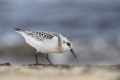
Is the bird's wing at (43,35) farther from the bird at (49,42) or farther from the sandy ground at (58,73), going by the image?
the sandy ground at (58,73)

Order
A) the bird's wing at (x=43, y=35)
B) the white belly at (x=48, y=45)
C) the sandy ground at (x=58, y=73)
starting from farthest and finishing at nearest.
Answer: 1. the bird's wing at (x=43, y=35)
2. the white belly at (x=48, y=45)
3. the sandy ground at (x=58, y=73)

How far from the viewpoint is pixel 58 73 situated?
8984 mm

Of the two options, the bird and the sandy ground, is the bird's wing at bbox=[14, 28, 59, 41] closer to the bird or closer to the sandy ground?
the bird

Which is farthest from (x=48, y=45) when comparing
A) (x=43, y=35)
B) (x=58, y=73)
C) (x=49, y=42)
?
(x=58, y=73)

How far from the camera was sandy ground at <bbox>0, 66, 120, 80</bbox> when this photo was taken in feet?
28.3

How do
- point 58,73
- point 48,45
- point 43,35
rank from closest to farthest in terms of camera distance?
point 58,73
point 48,45
point 43,35

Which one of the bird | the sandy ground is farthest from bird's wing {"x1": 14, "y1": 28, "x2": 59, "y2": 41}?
the sandy ground

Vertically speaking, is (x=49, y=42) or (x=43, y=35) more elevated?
(x=43, y=35)

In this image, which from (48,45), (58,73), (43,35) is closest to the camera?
(58,73)

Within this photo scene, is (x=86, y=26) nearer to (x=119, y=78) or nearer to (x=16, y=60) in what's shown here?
(x=16, y=60)

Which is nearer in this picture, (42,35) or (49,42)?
(49,42)

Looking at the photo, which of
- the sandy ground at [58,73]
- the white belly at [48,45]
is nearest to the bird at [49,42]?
the white belly at [48,45]

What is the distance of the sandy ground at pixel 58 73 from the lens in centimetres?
863

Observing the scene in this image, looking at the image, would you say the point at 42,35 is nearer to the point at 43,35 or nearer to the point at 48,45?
the point at 43,35
